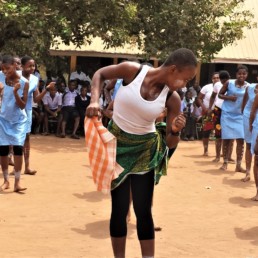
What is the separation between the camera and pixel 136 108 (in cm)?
421

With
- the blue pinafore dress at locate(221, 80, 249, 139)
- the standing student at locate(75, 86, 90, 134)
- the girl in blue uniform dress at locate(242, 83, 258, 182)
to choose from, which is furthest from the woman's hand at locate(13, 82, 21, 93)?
the standing student at locate(75, 86, 90, 134)

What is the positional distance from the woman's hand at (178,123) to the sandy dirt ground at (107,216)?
4.84 feet

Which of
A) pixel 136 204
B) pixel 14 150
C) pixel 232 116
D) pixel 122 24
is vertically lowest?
Answer: pixel 14 150

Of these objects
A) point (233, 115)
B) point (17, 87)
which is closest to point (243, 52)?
point (233, 115)

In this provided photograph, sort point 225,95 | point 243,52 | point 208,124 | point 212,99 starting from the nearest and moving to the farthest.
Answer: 1. point 225,95
2. point 212,99
3. point 208,124
4. point 243,52

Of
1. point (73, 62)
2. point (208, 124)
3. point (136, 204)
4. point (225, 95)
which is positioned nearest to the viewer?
point (136, 204)

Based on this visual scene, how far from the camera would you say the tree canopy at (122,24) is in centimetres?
1341

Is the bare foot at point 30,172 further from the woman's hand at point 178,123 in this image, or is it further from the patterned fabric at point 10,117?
the woman's hand at point 178,123

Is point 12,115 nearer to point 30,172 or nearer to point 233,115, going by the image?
point 30,172

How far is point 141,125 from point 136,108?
16 cm

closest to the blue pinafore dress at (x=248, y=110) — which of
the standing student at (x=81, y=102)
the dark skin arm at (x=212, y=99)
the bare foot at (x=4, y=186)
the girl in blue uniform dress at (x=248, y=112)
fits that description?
the girl in blue uniform dress at (x=248, y=112)

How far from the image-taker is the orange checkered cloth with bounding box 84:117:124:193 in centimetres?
421

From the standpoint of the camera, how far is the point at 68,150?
42.4ft

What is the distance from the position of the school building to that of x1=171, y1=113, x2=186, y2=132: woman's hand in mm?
14503
